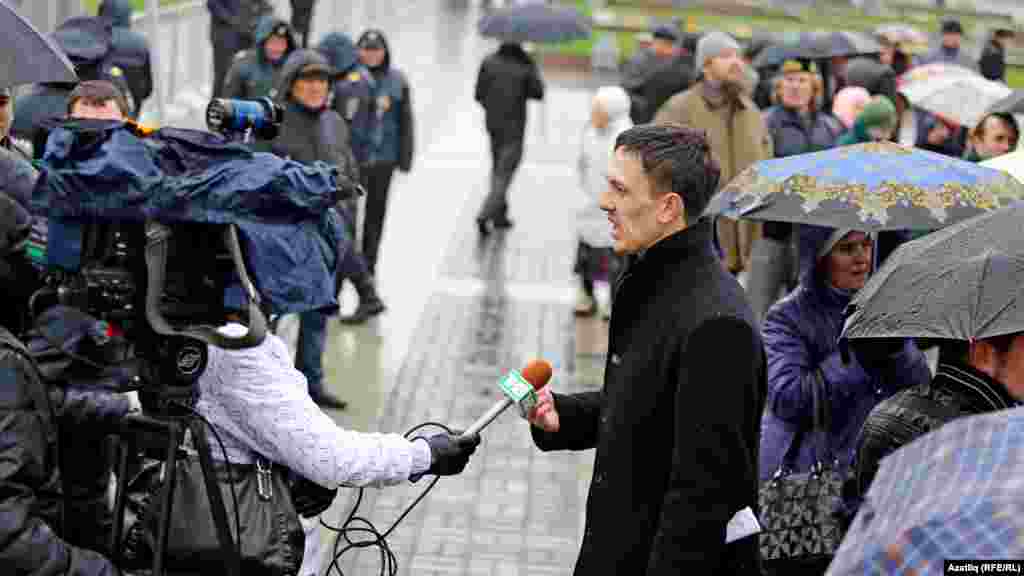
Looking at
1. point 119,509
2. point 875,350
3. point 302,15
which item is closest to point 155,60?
point 302,15

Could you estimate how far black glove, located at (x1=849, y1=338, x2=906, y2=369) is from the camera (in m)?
5.08

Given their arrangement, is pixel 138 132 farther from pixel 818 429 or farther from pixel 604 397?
pixel 818 429

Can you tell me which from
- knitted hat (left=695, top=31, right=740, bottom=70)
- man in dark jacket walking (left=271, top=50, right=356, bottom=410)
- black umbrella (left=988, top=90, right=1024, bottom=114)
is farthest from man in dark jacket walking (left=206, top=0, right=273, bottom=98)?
black umbrella (left=988, top=90, right=1024, bottom=114)

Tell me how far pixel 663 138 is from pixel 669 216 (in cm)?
19

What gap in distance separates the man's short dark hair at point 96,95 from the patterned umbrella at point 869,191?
265 cm

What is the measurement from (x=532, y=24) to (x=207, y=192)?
13.7 metres

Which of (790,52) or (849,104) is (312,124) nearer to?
(849,104)

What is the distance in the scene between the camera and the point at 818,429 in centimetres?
599

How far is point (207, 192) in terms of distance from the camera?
4023mm

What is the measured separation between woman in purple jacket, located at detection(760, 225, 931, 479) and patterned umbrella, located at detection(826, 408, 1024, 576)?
3.36 metres

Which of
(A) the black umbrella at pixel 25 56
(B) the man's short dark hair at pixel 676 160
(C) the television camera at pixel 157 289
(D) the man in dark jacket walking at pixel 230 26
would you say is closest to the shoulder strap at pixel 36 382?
(C) the television camera at pixel 157 289

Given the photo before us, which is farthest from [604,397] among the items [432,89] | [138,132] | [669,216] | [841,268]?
[432,89]

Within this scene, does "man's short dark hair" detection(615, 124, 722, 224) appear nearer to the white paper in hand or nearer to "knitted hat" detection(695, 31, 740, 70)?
the white paper in hand

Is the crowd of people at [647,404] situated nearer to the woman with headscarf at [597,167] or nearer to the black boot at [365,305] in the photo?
the woman with headscarf at [597,167]
